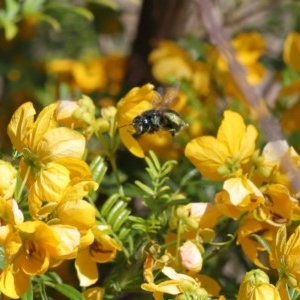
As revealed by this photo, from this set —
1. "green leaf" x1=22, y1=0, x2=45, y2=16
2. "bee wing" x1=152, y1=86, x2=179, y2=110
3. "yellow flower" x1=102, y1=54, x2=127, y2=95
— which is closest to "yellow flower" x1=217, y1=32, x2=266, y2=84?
"yellow flower" x1=102, y1=54, x2=127, y2=95

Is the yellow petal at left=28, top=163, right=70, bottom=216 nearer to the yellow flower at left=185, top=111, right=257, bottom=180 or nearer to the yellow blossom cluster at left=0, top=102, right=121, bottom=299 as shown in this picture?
the yellow blossom cluster at left=0, top=102, right=121, bottom=299

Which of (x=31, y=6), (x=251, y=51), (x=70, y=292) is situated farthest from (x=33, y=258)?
(x=251, y=51)

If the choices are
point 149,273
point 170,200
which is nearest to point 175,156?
point 170,200

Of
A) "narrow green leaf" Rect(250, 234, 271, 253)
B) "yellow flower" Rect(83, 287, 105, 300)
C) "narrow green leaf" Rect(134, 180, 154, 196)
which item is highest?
"narrow green leaf" Rect(250, 234, 271, 253)

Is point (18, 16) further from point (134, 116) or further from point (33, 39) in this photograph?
point (33, 39)

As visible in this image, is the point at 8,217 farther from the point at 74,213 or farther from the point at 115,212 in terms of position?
the point at 115,212

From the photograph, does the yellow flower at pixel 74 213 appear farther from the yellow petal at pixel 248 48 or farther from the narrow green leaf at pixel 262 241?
the yellow petal at pixel 248 48

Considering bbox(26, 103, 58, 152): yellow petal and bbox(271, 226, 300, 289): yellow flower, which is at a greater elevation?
bbox(26, 103, 58, 152): yellow petal
